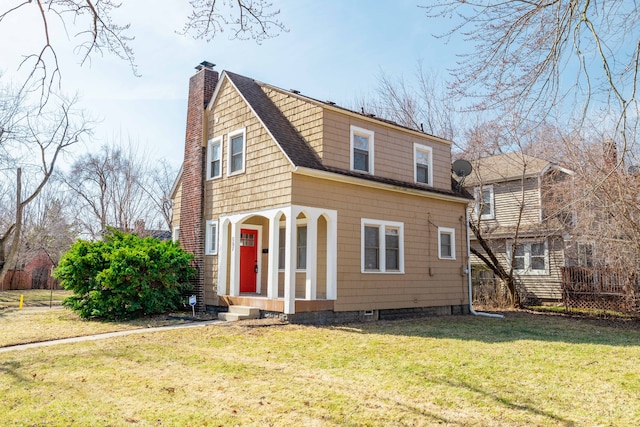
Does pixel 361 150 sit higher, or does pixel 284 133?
pixel 284 133

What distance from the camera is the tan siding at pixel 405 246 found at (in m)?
12.6

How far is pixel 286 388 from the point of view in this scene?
614 centimetres

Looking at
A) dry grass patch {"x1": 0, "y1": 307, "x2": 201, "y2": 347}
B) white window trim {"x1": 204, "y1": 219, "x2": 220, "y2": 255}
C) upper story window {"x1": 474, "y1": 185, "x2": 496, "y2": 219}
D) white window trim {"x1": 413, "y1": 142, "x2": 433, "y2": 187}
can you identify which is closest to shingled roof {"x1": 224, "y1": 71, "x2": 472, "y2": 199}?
white window trim {"x1": 413, "y1": 142, "x2": 433, "y2": 187}

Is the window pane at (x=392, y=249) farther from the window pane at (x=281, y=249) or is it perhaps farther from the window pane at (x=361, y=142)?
the window pane at (x=281, y=249)

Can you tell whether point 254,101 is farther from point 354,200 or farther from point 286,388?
point 286,388

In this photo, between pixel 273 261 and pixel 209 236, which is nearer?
pixel 273 261

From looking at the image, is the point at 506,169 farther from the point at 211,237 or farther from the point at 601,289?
the point at 211,237

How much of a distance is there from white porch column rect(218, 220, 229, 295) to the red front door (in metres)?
0.73

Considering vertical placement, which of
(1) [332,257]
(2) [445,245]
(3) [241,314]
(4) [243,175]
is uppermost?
(4) [243,175]

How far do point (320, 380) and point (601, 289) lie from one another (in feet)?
46.0

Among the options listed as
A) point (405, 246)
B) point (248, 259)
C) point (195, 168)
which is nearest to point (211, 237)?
point (248, 259)

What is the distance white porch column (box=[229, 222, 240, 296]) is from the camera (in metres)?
13.6

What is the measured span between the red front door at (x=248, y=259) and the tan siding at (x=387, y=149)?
12.5ft

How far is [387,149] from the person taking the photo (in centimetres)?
1447
